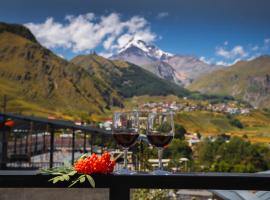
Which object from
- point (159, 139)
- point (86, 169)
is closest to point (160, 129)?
point (159, 139)

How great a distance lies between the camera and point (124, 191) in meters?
1.78

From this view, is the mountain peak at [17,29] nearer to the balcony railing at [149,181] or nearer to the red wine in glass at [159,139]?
the balcony railing at [149,181]

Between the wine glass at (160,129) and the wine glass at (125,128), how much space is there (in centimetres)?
6

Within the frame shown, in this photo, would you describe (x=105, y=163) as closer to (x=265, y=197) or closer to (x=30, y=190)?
(x=30, y=190)

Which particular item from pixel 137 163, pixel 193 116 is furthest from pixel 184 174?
pixel 193 116

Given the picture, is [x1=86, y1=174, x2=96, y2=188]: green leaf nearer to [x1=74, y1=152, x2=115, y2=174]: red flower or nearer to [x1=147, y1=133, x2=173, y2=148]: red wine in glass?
[x1=74, y1=152, x2=115, y2=174]: red flower

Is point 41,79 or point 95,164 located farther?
point 41,79

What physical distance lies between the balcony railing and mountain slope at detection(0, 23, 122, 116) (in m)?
145

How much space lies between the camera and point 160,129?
1745 millimetres

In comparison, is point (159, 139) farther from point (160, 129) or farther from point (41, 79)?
point (41, 79)

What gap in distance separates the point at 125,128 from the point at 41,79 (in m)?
171

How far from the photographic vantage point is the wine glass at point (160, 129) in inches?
67.9

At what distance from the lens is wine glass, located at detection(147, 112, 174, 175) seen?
1.73m

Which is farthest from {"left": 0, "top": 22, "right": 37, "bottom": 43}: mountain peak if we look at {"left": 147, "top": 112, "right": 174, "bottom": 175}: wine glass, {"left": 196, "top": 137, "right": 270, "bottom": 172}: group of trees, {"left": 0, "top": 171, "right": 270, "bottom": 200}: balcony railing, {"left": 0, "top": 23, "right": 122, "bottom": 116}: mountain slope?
{"left": 147, "top": 112, "right": 174, "bottom": 175}: wine glass
